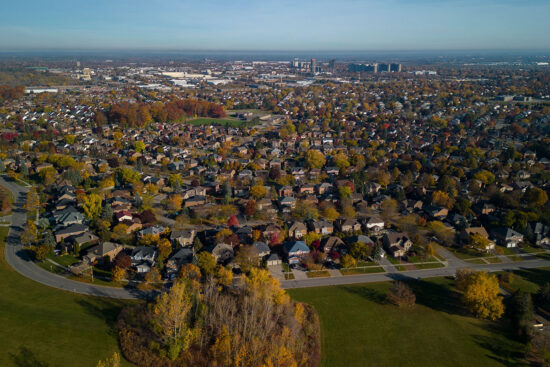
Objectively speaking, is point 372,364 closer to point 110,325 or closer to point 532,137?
point 110,325

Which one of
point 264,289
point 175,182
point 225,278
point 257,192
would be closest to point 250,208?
point 257,192

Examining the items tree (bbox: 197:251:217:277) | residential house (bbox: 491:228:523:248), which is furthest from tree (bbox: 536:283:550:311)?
tree (bbox: 197:251:217:277)

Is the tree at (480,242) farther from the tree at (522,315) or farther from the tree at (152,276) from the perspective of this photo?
the tree at (152,276)

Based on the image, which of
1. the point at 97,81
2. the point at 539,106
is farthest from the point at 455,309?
the point at 97,81

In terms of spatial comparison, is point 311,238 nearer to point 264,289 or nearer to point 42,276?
point 264,289

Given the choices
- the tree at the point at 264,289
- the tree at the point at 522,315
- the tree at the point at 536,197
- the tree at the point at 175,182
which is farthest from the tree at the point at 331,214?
the tree at the point at 536,197

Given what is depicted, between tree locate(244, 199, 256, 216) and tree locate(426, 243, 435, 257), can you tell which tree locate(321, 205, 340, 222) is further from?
tree locate(426, 243, 435, 257)

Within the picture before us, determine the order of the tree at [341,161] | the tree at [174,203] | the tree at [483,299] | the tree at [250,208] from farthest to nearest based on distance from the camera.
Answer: the tree at [341,161] < the tree at [174,203] < the tree at [250,208] < the tree at [483,299]
